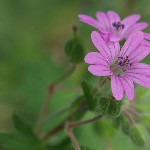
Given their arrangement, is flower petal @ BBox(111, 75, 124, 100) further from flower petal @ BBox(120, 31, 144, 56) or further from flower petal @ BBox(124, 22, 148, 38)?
flower petal @ BBox(124, 22, 148, 38)

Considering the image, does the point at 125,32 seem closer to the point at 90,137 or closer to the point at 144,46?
the point at 144,46

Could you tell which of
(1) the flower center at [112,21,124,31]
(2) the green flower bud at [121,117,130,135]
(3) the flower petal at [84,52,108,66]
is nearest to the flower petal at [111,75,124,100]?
(3) the flower petal at [84,52,108,66]

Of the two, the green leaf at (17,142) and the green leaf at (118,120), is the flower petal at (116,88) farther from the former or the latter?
the green leaf at (17,142)

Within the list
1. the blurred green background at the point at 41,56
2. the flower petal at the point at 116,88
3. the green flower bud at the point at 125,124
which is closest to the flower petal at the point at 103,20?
the flower petal at the point at 116,88

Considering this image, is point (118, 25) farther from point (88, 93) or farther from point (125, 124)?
point (125, 124)

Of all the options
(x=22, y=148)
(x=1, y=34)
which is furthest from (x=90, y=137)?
(x=1, y=34)
